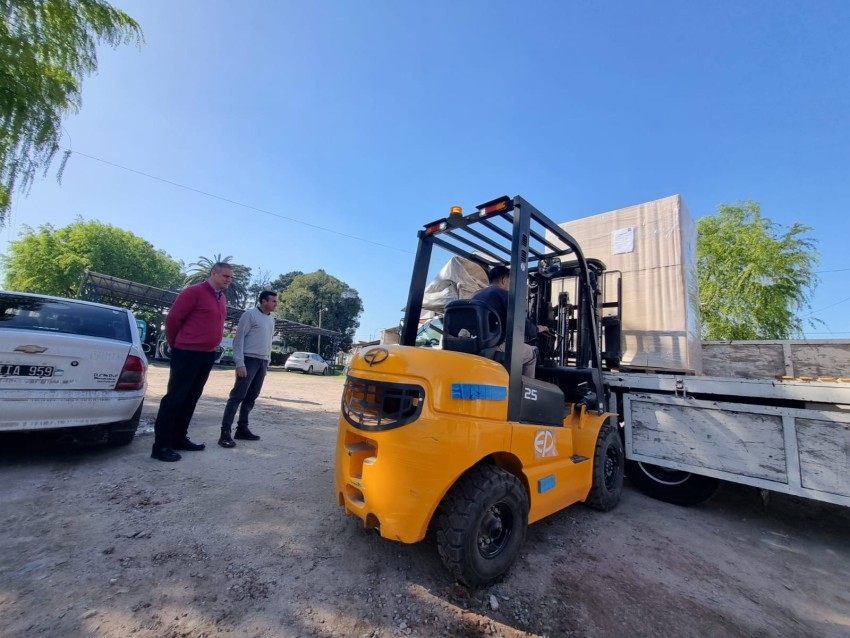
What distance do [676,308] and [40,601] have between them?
5.59 meters

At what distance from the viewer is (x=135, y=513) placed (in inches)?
101

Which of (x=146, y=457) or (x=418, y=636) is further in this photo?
(x=146, y=457)

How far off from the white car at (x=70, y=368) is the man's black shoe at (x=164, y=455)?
39 cm

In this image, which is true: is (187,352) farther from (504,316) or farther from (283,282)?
(283,282)

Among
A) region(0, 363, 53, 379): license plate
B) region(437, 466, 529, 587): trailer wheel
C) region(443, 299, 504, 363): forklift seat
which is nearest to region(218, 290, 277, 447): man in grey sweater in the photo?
region(0, 363, 53, 379): license plate

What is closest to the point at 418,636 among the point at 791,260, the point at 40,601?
the point at 40,601

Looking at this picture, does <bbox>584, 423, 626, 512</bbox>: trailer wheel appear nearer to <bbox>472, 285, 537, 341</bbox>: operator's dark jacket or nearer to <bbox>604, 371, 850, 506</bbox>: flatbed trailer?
<bbox>604, 371, 850, 506</bbox>: flatbed trailer

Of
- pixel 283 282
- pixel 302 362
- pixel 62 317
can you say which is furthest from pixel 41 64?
pixel 283 282

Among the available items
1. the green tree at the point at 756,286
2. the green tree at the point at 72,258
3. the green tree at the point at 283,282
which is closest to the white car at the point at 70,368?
the green tree at the point at 756,286

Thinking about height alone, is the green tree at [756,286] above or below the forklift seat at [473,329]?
above

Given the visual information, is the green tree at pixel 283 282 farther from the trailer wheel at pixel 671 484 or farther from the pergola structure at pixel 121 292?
the trailer wheel at pixel 671 484

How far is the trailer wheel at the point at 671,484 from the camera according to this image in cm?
370

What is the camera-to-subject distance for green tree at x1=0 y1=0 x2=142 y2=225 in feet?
18.4

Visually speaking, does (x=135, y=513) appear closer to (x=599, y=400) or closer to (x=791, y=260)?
(x=599, y=400)
